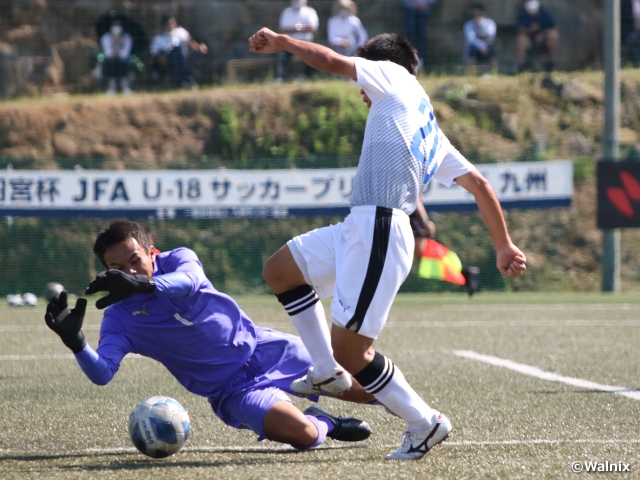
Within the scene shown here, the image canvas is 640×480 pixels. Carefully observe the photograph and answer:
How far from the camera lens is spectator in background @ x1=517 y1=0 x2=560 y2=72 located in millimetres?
18438

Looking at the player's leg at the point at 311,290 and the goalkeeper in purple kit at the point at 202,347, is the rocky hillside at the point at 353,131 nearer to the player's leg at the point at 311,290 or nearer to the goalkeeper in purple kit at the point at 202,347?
the goalkeeper in purple kit at the point at 202,347

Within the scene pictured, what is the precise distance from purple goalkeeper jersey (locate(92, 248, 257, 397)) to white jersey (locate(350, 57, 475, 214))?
790mm

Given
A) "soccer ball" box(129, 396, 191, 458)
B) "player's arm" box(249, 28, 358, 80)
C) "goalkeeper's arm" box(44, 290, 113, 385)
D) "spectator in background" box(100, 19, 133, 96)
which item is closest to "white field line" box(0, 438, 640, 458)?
"soccer ball" box(129, 396, 191, 458)

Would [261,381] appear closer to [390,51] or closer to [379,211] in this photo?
[379,211]

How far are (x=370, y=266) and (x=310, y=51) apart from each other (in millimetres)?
817

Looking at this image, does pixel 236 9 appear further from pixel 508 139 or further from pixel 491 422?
pixel 491 422

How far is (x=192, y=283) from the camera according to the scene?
12.8 feet

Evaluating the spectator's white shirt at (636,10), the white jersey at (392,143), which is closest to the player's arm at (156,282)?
the white jersey at (392,143)

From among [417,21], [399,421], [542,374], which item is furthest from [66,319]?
[417,21]

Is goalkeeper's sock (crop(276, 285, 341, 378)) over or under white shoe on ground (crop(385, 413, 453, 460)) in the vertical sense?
over

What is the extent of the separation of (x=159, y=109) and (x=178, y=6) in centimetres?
349

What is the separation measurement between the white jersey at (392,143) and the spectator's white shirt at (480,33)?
1522cm

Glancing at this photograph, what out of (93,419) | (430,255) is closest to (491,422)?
(93,419)

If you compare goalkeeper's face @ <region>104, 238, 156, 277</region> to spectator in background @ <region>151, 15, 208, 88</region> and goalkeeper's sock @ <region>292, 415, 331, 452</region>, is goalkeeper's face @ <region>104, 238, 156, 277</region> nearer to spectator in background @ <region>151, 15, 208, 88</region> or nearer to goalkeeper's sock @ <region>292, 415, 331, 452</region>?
goalkeeper's sock @ <region>292, 415, 331, 452</region>
